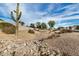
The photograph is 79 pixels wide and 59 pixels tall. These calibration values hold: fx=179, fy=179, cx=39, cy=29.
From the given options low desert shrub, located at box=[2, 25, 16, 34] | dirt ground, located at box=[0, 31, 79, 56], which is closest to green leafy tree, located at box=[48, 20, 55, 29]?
dirt ground, located at box=[0, 31, 79, 56]

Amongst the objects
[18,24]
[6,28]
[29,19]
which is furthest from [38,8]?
[6,28]

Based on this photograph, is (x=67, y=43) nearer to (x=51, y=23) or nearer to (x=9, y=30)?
(x=51, y=23)

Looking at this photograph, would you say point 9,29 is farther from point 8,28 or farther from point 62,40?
point 62,40

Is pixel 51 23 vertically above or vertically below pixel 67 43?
above

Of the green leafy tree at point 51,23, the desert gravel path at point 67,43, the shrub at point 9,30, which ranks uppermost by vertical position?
the green leafy tree at point 51,23

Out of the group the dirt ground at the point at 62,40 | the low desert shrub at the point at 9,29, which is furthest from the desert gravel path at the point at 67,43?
the low desert shrub at the point at 9,29

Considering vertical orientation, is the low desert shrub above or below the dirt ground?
above

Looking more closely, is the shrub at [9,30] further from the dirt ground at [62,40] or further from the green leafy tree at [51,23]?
the green leafy tree at [51,23]

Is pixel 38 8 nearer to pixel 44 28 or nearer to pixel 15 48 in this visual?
pixel 44 28

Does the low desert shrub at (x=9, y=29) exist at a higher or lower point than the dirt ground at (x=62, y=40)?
higher

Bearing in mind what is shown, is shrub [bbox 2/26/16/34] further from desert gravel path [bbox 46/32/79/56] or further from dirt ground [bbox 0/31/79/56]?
desert gravel path [bbox 46/32/79/56]

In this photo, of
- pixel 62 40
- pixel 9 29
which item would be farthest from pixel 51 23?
pixel 9 29

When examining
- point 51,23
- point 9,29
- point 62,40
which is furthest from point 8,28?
point 62,40

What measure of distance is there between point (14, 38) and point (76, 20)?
23.7 inches
